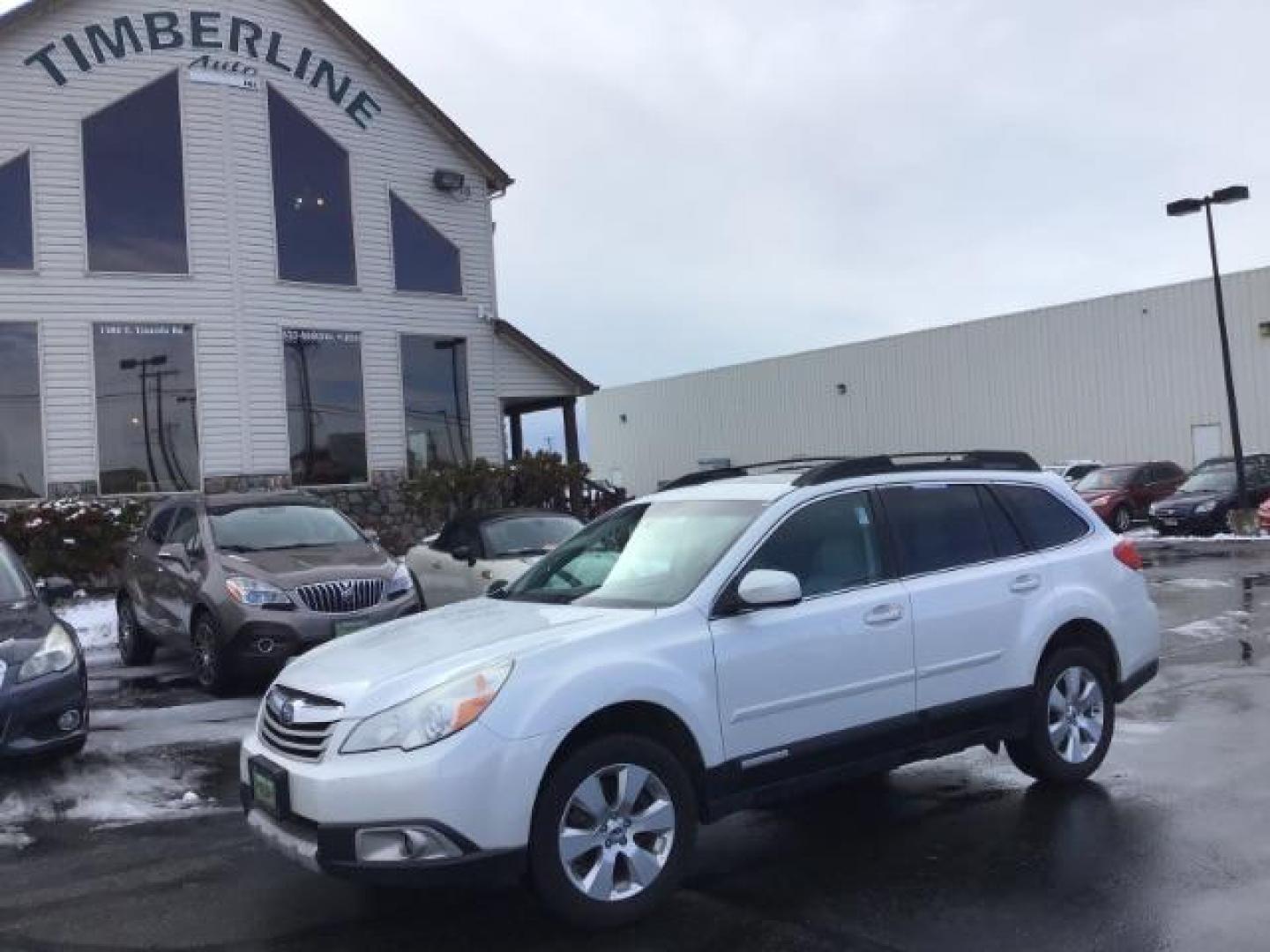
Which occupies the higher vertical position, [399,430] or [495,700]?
[399,430]

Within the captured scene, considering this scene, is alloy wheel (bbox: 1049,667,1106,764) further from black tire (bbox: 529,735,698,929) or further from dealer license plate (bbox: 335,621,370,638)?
dealer license plate (bbox: 335,621,370,638)

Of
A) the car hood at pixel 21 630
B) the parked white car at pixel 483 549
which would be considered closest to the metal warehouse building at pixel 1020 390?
the parked white car at pixel 483 549

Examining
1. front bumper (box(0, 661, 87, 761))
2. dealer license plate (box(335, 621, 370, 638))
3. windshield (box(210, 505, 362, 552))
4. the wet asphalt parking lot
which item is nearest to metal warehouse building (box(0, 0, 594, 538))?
windshield (box(210, 505, 362, 552))

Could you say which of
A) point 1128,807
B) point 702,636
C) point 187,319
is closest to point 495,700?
point 702,636

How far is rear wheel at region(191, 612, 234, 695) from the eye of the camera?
381 inches

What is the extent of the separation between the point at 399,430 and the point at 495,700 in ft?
55.1

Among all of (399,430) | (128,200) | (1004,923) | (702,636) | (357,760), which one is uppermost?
(128,200)

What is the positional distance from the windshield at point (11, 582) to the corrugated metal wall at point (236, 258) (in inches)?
395

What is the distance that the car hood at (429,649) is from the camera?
14.7ft

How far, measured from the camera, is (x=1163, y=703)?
812cm

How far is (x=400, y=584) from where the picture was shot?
10.3 m

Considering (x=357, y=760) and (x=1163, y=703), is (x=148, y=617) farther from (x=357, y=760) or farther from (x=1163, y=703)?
(x=1163, y=703)

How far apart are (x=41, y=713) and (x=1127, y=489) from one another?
24.2 metres

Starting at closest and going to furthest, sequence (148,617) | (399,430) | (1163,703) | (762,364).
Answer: (1163,703)
(148,617)
(399,430)
(762,364)
